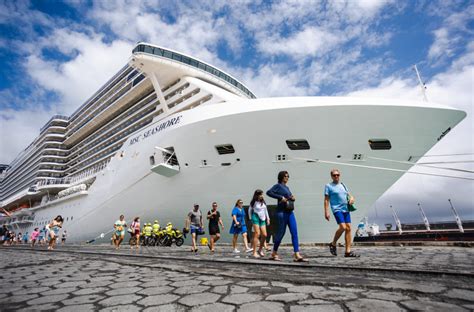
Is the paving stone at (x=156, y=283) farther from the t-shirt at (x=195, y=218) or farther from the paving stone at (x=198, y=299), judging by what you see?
the t-shirt at (x=195, y=218)

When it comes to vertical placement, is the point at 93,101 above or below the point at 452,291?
above

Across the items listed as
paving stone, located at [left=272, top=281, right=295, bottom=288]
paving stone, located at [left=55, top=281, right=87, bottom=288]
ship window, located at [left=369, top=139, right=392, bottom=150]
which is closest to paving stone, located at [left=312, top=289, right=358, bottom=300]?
paving stone, located at [left=272, top=281, right=295, bottom=288]

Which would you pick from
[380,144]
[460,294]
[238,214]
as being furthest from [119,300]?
[380,144]

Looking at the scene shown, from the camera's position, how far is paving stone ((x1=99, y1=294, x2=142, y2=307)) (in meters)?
2.06

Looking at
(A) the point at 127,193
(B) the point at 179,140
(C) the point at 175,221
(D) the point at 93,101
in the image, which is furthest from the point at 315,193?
(D) the point at 93,101

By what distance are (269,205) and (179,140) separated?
3795 millimetres

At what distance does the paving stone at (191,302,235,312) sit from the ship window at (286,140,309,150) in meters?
6.66

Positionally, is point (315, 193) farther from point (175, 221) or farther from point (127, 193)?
point (127, 193)

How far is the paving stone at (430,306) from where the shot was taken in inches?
64.6

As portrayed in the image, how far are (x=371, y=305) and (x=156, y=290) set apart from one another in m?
1.69

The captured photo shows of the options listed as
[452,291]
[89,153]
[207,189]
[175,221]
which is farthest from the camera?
[89,153]

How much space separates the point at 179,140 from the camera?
956cm

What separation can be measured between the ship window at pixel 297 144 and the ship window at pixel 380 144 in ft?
6.11

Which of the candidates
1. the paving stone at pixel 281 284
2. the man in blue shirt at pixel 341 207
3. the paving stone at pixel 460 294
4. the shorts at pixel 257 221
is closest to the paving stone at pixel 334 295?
the paving stone at pixel 281 284
